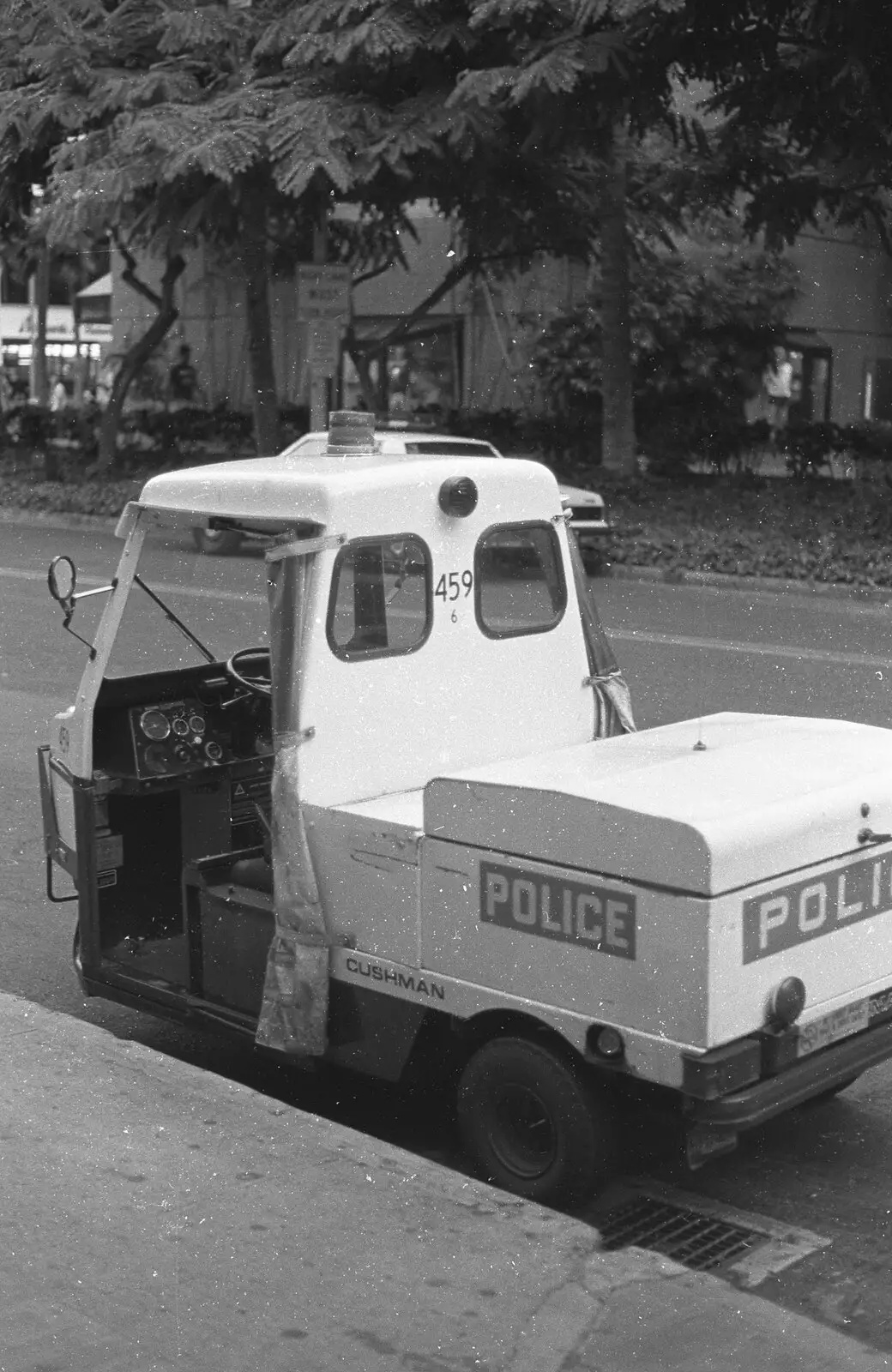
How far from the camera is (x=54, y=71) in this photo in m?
22.7

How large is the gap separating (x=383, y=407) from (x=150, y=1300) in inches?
1186

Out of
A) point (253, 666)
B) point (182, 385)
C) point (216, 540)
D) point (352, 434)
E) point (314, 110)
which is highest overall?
point (314, 110)

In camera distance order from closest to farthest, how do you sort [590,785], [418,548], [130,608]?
[590,785]
[418,548]
[130,608]

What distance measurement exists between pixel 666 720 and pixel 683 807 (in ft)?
22.5

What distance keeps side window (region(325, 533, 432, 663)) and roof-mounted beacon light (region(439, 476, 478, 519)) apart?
14 centimetres

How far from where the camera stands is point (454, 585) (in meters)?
5.41

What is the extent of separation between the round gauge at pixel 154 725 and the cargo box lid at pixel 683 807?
1359 mm

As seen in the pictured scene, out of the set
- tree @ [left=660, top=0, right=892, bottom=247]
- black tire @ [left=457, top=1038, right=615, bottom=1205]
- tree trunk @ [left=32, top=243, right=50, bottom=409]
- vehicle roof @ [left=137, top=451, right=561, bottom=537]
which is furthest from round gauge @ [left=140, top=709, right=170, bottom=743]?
tree trunk @ [left=32, top=243, right=50, bottom=409]

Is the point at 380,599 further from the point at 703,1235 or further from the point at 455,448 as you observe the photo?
the point at 455,448

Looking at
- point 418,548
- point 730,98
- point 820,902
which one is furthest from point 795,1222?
point 730,98

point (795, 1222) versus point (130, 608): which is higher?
point (130, 608)

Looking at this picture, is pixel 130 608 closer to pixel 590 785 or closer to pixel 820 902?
pixel 590 785

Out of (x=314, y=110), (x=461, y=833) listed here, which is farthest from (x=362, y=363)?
(x=461, y=833)

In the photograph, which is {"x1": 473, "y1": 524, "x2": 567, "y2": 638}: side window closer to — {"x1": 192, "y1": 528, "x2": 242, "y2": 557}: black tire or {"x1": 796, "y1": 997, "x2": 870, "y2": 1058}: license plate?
{"x1": 192, "y1": 528, "x2": 242, "y2": 557}: black tire
